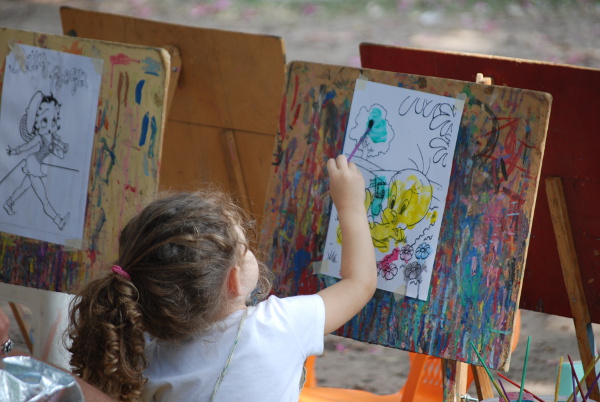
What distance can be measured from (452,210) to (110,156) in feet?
3.38

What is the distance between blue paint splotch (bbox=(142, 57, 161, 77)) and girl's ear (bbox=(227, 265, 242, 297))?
0.84 metres

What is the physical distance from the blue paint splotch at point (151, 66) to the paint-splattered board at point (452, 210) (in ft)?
1.24

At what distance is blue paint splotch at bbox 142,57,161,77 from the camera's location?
2320mm

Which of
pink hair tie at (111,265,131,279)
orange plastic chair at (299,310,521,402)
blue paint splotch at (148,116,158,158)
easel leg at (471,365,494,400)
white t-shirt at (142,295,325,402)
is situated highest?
blue paint splotch at (148,116,158,158)

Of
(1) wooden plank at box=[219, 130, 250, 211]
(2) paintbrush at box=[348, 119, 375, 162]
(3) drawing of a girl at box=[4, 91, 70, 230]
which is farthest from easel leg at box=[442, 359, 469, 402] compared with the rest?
(3) drawing of a girl at box=[4, 91, 70, 230]

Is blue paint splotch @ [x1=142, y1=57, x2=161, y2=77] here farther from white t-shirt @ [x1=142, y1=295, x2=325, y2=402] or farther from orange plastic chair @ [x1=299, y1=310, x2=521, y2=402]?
orange plastic chair @ [x1=299, y1=310, x2=521, y2=402]

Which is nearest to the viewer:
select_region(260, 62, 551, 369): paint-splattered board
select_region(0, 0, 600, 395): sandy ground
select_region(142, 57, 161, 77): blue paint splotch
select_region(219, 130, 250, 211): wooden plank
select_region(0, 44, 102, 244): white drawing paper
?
select_region(260, 62, 551, 369): paint-splattered board

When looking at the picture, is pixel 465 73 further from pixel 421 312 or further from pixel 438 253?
pixel 421 312

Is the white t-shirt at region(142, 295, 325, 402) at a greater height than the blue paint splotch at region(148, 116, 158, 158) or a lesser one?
lesser

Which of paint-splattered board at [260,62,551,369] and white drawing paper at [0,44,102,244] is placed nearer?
paint-splattered board at [260,62,551,369]

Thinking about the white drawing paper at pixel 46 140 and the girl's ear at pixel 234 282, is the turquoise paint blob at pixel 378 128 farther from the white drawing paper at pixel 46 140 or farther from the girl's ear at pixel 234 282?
the white drawing paper at pixel 46 140

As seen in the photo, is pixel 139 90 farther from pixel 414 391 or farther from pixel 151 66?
pixel 414 391

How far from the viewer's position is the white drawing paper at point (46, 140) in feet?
8.09

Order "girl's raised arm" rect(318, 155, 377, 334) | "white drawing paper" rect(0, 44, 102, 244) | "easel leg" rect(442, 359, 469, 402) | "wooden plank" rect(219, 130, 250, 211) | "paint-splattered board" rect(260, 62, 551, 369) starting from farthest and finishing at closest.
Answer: "wooden plank" rect(219, 130, 250, 211) → "white drawing paper" rect(0, 44, 102, 244) → "easel leg" rect(442, 359, 469, 402) → "paint-splattered board" rect(260, 62, 551, 369) → "girl's raised arm" rect(318, 155, 377, 334)
